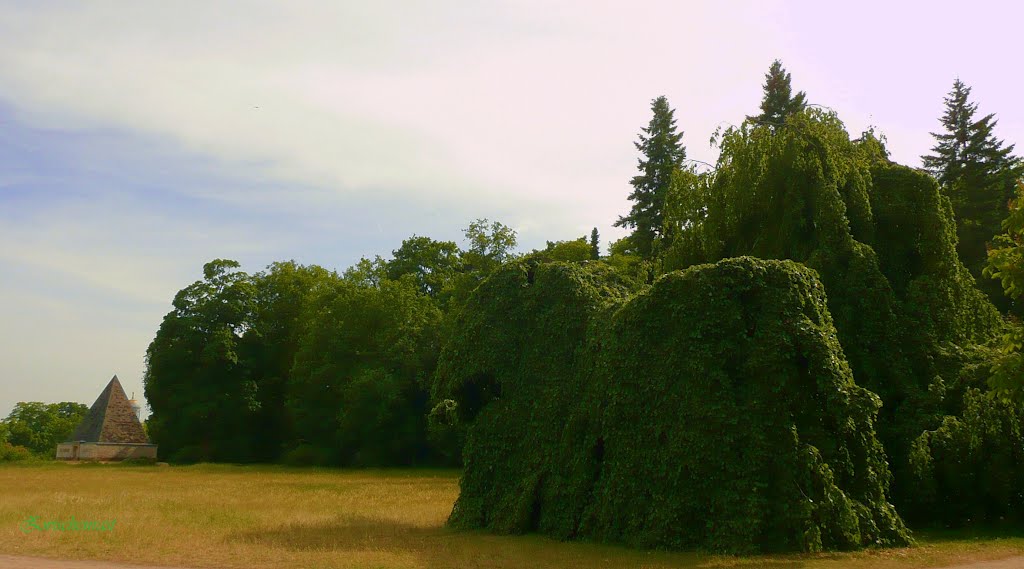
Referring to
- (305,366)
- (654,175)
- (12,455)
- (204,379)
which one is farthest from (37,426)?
(654,175)

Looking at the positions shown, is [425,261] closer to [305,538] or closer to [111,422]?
[111,422]

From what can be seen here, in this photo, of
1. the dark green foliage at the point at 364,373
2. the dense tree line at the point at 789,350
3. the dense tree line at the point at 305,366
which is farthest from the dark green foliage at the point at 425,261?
the dense tree line at the point at 789,350

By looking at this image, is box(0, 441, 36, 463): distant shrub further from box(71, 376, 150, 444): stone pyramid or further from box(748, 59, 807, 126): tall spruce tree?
box(748, 59, 807, 126): tall spruce tree

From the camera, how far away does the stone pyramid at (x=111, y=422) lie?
52.6 metres

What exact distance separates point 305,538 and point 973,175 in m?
34.3

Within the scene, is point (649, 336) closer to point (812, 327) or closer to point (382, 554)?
point (812, 327)

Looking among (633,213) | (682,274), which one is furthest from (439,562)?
(633,213)

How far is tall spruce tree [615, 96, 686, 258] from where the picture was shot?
46.2 metres

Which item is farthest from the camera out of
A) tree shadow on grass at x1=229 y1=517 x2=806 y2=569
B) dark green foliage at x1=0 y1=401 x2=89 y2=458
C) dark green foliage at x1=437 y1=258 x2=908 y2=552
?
dark green foliage at x1=0 y1=401 x2=89 y2=458

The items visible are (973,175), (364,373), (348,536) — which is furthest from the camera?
(364,373)

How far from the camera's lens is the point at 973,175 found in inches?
1427

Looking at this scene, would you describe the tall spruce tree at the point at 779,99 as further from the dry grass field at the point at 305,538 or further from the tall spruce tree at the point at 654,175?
the dry grass field at the point at 305,538

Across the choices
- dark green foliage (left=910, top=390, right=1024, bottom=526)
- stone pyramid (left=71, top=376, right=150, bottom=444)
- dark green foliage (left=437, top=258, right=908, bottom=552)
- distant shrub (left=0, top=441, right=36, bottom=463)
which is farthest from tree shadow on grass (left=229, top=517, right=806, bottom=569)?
distant shrub (left=0, top=441, right=36, bottom=463)

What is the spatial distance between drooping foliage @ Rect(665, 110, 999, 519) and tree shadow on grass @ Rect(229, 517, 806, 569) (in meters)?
6.10
